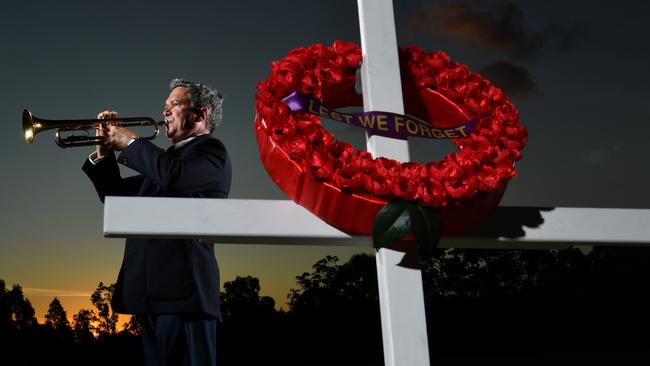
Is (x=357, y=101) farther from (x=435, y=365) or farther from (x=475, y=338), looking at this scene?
(x=475, y=338)

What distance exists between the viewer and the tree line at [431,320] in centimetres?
1334

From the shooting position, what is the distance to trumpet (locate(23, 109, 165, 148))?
3.36m

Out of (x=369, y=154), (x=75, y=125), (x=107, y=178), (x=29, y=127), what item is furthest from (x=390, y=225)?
(x=29, y=127)

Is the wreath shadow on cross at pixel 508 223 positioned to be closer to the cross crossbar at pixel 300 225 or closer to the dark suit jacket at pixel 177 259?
the cross crossbar at pixel 300 225

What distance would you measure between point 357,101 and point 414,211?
1.85 ft

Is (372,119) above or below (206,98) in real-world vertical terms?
below

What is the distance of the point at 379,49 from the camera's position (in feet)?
6.68

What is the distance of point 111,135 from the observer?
2893 mm

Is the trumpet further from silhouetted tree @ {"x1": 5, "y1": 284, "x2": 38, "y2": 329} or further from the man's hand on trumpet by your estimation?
silhouetted tree @ {"x1": 5, "y1": 284, "x2": 38, "y2": 329}

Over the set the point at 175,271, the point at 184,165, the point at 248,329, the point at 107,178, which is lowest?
the point at 175,271

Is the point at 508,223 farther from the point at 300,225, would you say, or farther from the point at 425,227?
the point at 300,225

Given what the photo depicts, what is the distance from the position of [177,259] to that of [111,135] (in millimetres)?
644

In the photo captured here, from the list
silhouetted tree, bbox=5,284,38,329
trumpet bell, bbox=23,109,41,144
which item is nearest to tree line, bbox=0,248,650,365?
silhouetted tree, bbox=5,284,38,329

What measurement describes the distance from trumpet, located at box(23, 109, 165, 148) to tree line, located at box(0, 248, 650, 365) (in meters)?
8.41
